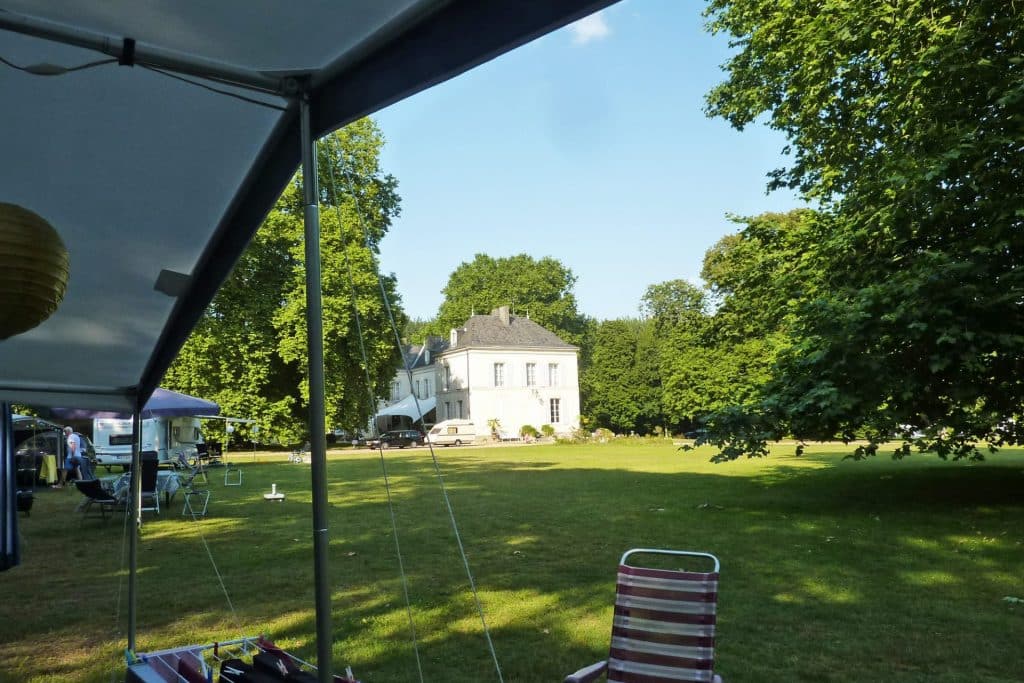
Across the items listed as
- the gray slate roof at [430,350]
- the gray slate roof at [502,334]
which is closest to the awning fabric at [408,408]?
the gray slate roof at [430,350]

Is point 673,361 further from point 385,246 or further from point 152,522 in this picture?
point 152,522

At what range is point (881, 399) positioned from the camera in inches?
413

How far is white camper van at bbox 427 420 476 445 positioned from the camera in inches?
1692

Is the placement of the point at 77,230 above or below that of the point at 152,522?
above

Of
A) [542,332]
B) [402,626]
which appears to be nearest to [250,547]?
[402,626]

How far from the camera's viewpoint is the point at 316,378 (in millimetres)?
2568

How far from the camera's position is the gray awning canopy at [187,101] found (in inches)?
80.0

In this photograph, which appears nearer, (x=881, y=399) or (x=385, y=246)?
(x=881, y=399)

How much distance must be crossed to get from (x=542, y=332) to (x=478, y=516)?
4143 centimetres

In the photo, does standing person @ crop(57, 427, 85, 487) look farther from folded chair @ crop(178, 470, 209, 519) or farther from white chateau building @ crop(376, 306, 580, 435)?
white chateau building @ crop(376, 306, 580, 435)

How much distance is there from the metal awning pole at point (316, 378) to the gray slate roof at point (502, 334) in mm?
46451

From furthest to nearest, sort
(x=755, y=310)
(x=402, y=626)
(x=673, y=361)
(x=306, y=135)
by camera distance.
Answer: (x=673, y=361) < (x=755, y=310) < (x=402, y=626) < (x=306, y=135)

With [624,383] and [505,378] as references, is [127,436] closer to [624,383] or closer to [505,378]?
[505,378]

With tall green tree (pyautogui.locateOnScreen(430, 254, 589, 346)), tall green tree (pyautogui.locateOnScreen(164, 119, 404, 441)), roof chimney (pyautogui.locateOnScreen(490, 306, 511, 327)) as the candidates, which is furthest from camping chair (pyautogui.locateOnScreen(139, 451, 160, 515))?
tall green tree (pyautogui.locateOnScreen(430, 254, 589, 346))
